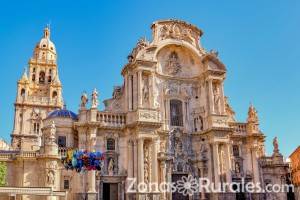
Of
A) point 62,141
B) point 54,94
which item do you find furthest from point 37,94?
point 62,141

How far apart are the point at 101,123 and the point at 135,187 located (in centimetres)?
640

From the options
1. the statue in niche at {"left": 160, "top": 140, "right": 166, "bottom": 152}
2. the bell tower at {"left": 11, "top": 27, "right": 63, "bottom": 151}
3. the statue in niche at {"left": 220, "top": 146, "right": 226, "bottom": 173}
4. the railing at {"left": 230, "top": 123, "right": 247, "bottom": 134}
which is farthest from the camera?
the bell tower at {"left": 11, "top": 27, "right": 63, "bottom": 151}

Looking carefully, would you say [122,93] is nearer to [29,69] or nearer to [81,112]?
[81,112]

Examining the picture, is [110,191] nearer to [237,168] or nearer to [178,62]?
[237,168]

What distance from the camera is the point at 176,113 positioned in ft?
120

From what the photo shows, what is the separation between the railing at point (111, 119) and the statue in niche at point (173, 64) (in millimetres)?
7376

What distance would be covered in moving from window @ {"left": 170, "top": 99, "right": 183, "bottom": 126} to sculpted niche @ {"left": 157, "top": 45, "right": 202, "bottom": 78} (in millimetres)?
2952

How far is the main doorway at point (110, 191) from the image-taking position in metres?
31.8

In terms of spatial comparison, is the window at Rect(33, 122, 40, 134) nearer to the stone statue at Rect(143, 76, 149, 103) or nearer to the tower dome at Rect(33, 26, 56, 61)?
the tower dome at Rect(33, 26, 56, 61)

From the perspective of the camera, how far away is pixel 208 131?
35.2 meters

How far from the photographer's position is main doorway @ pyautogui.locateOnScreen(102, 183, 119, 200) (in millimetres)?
31781

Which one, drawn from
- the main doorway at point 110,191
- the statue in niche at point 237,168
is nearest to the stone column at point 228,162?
the statue in niche at point 237,168

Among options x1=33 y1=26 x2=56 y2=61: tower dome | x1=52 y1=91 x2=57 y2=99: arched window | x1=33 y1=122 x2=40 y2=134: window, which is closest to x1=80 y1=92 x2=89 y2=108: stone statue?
x1=33 y1=122 x2=40 y2=134: window

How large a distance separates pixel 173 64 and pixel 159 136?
8162mm
